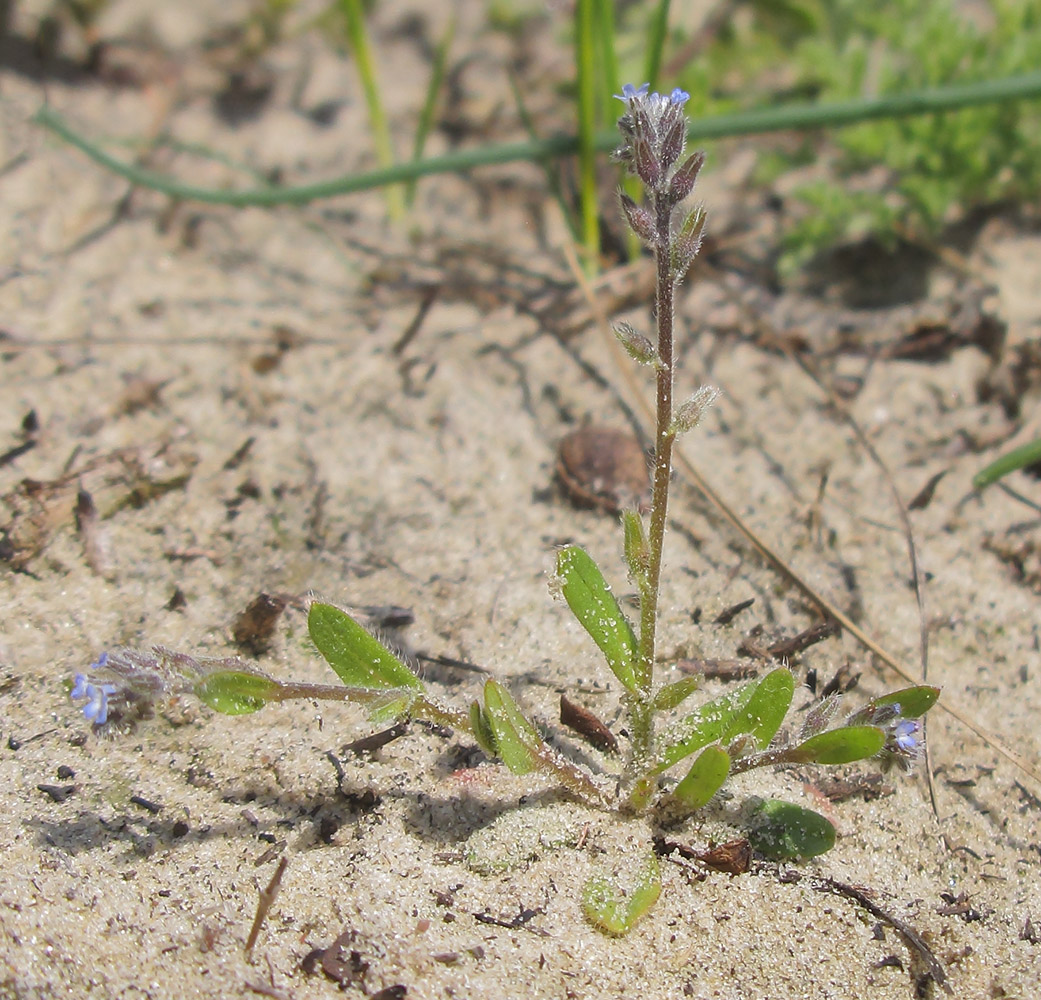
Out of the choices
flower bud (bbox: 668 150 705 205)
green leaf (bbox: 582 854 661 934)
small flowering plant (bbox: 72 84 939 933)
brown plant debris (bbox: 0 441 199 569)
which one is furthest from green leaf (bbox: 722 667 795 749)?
brown plant debris (bbox: 0 441 199 569)

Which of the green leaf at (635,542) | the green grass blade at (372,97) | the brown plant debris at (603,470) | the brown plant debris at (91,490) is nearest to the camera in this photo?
the green leaf at (635,542)

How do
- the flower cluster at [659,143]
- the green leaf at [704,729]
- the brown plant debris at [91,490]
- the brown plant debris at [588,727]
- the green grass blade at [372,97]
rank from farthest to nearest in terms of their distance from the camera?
the green grass blade at [372,97], the brown plant debris at [91,490], the brown plant debris at [588,727], the green leaf at [704,729], the flower cluster at [659,143]

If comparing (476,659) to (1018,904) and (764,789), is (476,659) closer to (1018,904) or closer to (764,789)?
(764,789)

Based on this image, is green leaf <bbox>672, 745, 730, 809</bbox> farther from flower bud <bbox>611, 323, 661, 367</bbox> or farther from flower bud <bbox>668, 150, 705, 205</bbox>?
flower bud <bbox>668, 150, 705, 205</bbox>

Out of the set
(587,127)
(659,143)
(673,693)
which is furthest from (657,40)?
(673,693)

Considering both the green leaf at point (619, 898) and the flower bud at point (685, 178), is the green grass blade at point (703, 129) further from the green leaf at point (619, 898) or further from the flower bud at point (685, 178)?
the green leaf at point (619, 898)

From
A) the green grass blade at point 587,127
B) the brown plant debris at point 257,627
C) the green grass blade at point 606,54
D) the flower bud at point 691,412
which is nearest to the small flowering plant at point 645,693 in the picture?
the flower bud at point 691,412
